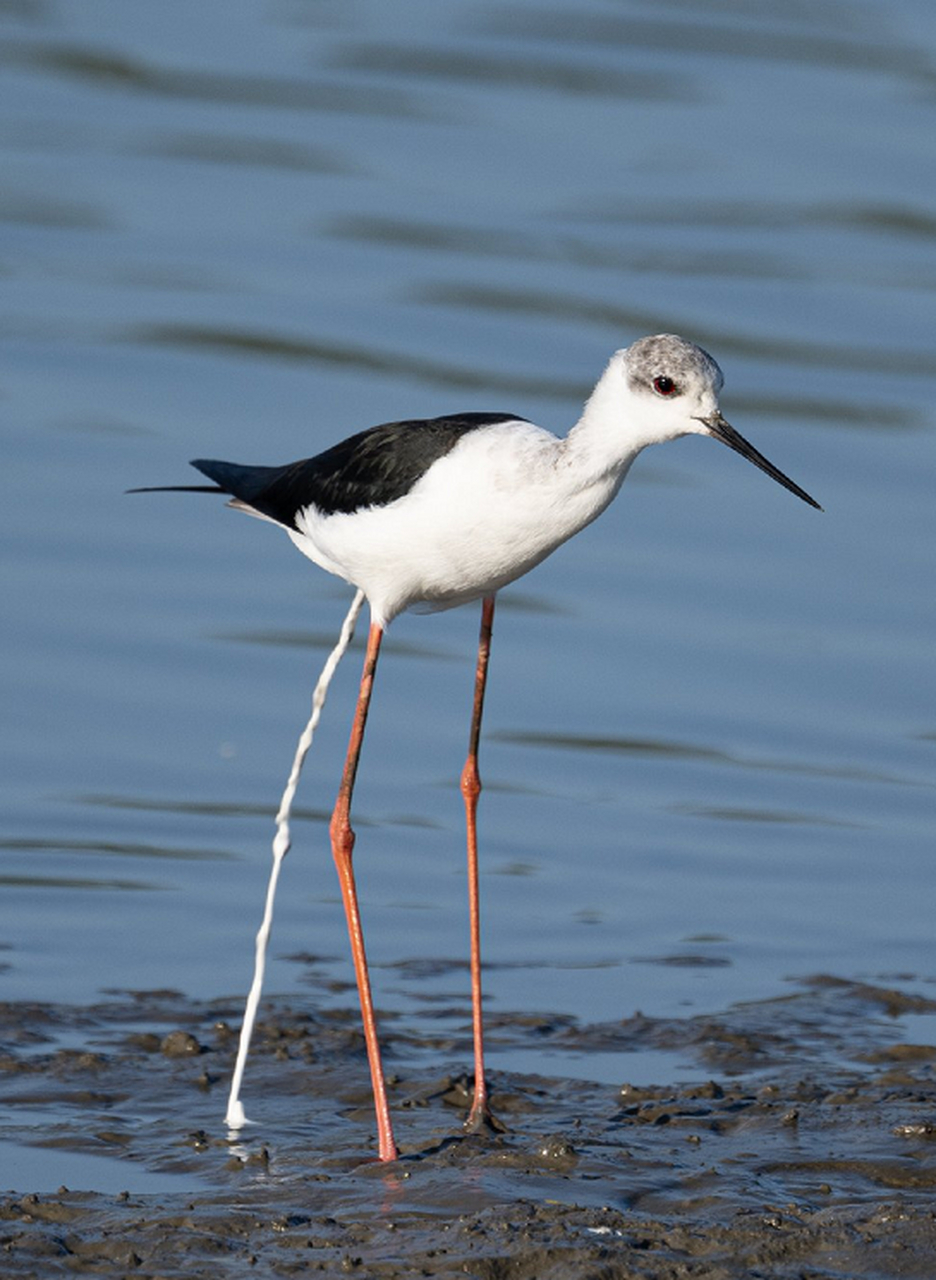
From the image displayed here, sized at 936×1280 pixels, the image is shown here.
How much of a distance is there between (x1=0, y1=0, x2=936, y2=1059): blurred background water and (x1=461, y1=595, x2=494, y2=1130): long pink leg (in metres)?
0.81

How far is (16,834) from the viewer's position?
930 centimetres

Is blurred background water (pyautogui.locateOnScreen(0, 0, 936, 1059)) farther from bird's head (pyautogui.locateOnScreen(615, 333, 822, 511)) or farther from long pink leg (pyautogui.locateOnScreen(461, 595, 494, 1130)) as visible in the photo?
bird's head (pyautogui.locateOnScreen(615, 333, 822, 511))

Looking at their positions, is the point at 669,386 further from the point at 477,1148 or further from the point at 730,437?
the point at 477,1148

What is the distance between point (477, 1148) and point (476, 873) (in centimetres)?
96

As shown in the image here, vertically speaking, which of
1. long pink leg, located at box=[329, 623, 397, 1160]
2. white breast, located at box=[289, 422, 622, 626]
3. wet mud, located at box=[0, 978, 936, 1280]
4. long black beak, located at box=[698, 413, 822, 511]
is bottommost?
wet mud, located at box=[0, 978, 936, 1280]

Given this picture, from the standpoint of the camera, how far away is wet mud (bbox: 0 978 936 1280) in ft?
18.7

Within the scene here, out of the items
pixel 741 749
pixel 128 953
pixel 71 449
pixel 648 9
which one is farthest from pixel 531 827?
pixel 648 9

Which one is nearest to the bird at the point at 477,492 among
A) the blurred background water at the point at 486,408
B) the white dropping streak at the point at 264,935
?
the white dropping streak at the point at 264,935

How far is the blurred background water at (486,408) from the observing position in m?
8.97

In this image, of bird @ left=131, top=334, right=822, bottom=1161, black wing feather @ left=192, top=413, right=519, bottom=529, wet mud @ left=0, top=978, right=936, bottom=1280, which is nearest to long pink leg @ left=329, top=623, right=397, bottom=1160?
bird @ left=131, top=334, right=822, bottom=1161

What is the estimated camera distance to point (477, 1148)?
6508mm

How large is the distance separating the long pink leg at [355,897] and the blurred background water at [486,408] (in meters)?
0.81

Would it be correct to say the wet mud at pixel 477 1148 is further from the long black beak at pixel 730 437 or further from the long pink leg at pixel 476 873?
the long black beak at pixel 730 437

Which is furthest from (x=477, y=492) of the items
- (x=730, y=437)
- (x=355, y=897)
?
(x=355, y=897)
